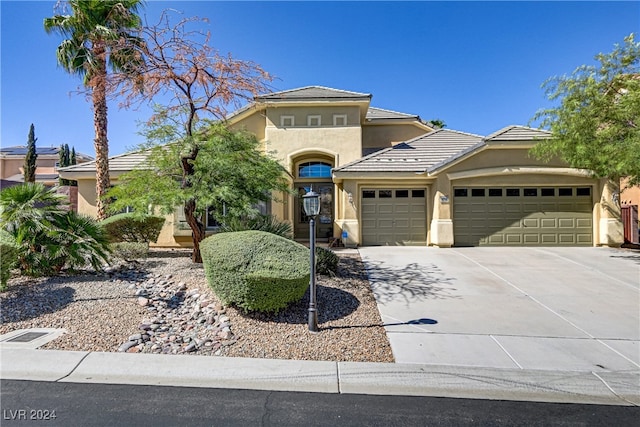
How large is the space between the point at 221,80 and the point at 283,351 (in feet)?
24.1

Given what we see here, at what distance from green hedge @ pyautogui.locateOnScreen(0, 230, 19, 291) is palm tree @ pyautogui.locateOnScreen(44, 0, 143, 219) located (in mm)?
5069

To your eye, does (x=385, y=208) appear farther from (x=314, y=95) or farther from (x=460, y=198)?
(x=314, y=95)

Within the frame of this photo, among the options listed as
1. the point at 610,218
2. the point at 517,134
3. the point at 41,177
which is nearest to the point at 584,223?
the point at 610,218

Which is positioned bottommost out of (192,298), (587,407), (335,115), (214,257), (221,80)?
(587,407)

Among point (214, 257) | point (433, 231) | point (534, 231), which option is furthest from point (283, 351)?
point (534, 231)

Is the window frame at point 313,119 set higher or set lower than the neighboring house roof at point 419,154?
higher

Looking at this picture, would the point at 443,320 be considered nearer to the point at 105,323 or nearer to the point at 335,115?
the point at 105,323

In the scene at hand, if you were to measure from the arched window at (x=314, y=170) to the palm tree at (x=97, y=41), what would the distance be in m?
8.51

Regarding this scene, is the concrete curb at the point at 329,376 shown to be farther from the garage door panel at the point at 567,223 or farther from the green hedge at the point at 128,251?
the garage door panel at the point at 567,223

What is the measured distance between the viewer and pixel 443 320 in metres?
6.26

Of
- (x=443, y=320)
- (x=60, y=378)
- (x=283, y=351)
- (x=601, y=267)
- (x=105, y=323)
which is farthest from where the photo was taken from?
(x=601, y=267)

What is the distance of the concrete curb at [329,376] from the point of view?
157 inches

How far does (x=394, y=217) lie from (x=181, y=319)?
9.99 metres

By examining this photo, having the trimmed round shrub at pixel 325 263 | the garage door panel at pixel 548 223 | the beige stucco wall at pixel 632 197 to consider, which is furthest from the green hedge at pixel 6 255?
the beige stucco wall at pixel 632 197
